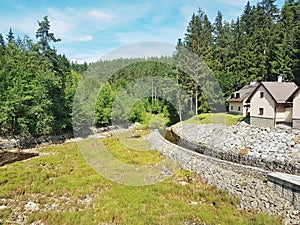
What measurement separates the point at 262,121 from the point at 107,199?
55.1 feet

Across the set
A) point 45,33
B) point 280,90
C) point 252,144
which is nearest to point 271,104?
point 280,90

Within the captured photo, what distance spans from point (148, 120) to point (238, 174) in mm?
30786

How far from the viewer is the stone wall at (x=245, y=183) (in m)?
10.6

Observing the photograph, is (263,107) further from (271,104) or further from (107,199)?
(107,199)

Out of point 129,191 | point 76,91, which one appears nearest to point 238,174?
point 129,191

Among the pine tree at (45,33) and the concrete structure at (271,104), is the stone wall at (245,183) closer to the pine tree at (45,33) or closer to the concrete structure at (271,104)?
the concrete structure at (271,104)

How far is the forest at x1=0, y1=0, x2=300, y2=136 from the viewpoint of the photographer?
90.9 feet

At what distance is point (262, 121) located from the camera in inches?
912

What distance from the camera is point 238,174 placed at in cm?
1402

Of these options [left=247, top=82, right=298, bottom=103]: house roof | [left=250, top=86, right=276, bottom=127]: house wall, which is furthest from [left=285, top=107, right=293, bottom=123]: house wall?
[left=250, top=86, right=276, bottom=127]: house wall

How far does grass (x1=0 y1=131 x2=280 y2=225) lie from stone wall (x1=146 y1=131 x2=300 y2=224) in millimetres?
546

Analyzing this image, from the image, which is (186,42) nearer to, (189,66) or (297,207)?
(189,66)

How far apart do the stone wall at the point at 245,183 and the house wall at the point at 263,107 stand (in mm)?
8949

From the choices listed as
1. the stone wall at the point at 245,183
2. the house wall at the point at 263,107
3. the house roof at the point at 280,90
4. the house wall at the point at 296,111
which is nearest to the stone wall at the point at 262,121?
the house wall at the point at 263,107
